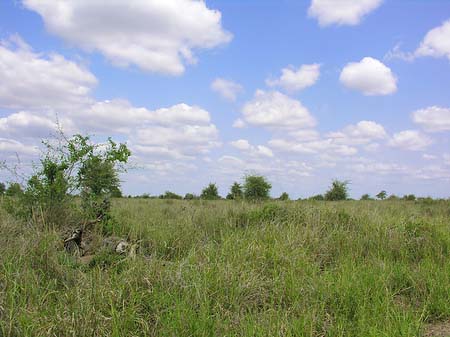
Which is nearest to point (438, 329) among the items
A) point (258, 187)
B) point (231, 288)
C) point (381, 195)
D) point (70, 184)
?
point (231, 288)

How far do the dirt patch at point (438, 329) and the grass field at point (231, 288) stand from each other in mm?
57

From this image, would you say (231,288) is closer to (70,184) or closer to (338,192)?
(70,184)

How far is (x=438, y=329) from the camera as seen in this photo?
409 cm

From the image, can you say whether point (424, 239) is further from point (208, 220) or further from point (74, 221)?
point (74, 221)

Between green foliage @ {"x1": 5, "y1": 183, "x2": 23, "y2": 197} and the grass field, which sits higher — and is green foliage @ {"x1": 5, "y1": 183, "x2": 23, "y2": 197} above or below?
above

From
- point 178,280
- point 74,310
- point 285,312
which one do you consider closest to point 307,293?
point 285,312

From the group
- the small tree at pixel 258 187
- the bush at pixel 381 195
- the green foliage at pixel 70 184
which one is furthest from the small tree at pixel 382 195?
the green foliage at pixel 70 184

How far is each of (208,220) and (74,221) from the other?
8.87 ft

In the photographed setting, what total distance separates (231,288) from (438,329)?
2.17 meters

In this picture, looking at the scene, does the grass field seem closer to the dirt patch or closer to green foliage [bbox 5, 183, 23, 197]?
the dirt patch

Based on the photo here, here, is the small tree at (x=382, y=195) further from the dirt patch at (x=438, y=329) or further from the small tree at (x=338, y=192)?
the dirt patch at (x=438, y=329)

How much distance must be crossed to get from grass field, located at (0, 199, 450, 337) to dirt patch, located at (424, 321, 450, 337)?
6cm

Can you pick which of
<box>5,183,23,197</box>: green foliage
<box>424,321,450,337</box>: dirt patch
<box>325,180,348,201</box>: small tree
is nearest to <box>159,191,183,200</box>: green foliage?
<box>325,180,348,201</box>: small tree

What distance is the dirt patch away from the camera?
3941 mm
